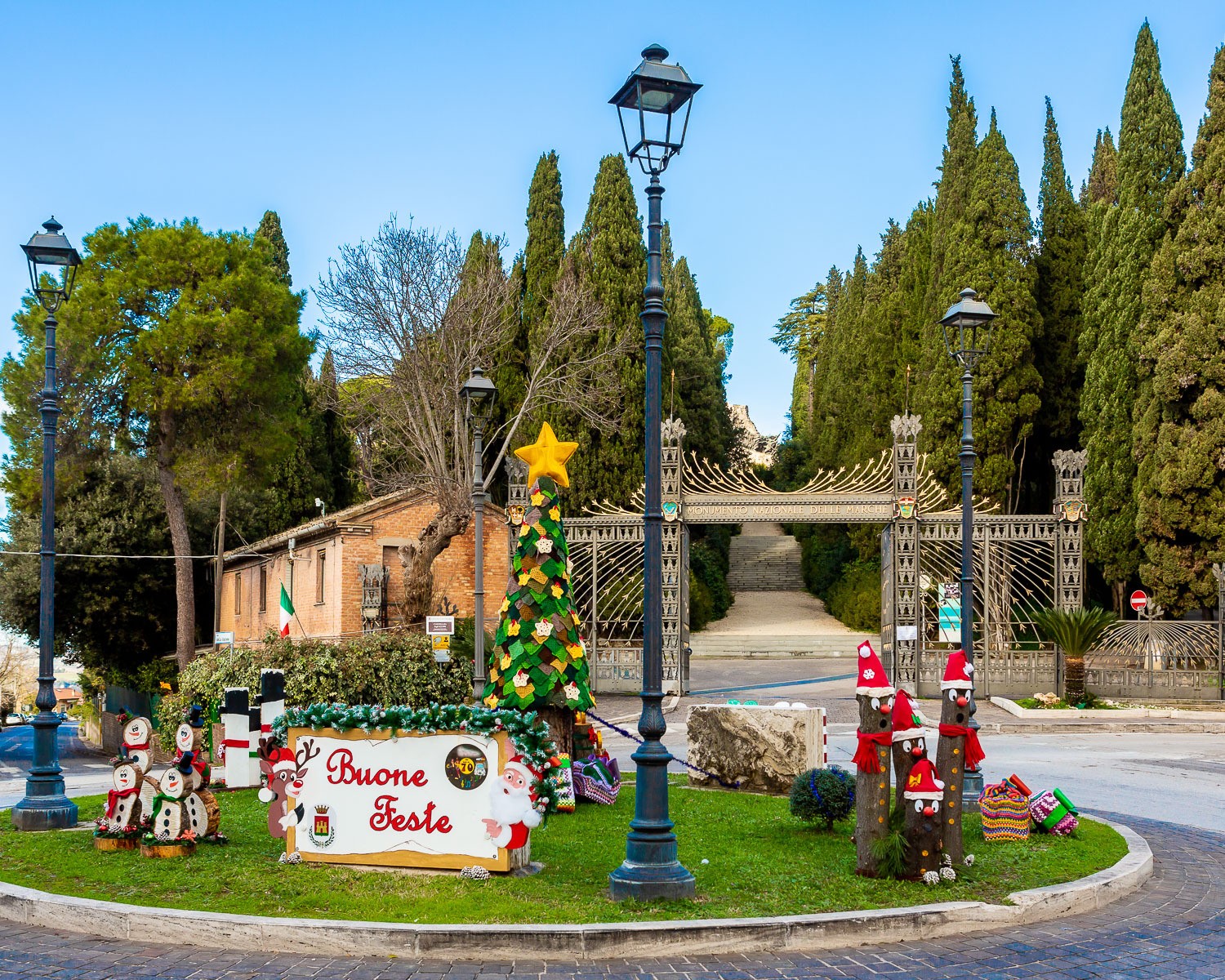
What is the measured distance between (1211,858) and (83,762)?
24.7 m

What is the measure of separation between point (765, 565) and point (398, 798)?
43695mm

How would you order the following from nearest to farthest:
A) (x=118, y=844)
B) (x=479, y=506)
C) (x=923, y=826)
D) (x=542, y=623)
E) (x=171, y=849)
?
(x=923, y=826)
(x=171, y=849)
(x=118, y=844)
(x=542, y=623)
(x=479, y=506)

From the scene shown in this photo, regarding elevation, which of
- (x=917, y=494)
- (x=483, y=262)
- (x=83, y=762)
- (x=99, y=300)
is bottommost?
(x=83, y=762)

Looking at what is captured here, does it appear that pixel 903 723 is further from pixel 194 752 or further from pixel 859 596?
pixel 859 596

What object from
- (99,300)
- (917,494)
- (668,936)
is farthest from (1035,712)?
(99,300)

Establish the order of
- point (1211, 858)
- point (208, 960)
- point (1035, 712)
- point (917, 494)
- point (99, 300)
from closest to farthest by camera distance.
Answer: point (208, 960) < point (1211, 858) < point (1035, 712) < point (917, 494) < point (99, 300)

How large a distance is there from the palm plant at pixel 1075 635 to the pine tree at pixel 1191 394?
6838 millimetres

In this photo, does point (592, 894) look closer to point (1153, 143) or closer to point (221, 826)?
point (221, 826)

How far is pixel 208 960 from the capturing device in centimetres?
622

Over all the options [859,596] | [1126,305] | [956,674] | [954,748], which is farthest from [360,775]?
[859,596]

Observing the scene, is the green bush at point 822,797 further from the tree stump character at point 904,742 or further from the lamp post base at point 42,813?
the lamp post base at point 42,813

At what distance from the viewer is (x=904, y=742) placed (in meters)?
7.71

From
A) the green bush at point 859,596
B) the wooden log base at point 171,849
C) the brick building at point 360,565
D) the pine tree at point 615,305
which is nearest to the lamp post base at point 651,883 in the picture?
the wooden log base at point 171,849

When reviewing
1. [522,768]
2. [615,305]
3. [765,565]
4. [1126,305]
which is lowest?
[522,768]
